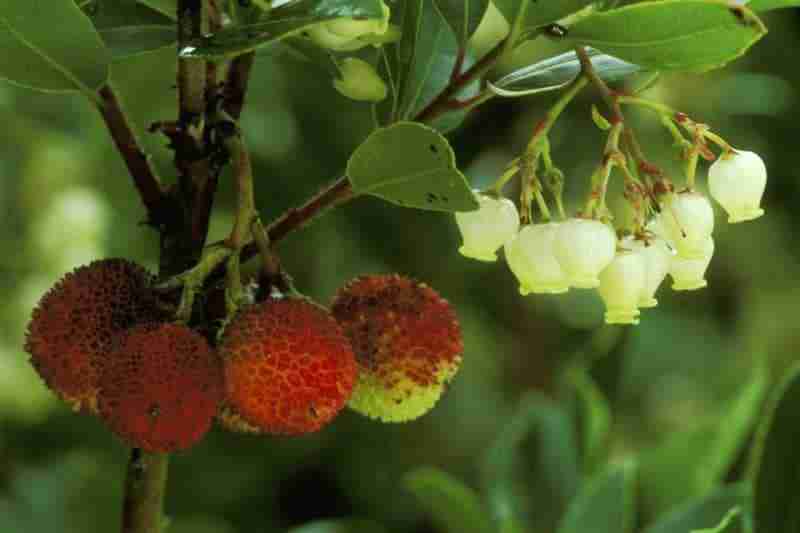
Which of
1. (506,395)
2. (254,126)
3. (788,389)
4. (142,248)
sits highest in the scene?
(788,389)

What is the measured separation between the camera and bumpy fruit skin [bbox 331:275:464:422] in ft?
3.00

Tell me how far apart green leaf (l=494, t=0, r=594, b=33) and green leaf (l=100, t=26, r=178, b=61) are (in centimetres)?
26

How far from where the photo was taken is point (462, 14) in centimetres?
87

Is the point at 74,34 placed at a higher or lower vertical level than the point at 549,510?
higher

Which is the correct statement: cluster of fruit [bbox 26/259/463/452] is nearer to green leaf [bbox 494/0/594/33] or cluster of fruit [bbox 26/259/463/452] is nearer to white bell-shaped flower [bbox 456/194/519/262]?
white bell-shaped flower [bbox 456/194/519/262]

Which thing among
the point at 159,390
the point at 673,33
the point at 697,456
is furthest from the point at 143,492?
the point at 697,456

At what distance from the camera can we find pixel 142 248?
2139 millimetres

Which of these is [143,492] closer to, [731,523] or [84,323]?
[84,323]

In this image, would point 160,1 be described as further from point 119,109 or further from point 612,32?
point 612,32

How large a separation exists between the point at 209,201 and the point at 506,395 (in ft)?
5.38

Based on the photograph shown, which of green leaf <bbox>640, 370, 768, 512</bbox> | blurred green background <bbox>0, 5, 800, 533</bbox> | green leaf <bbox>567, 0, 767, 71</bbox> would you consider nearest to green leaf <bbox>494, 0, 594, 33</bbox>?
green leaf <bbox>567, 0, 767, 71</bbox>

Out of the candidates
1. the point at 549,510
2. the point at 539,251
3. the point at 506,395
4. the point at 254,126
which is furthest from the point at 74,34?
the point at 506,395

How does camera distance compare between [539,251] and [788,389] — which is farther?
[788,389]

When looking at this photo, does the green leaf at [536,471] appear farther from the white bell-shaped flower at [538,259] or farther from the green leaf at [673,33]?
the green leaf at [673,33]
